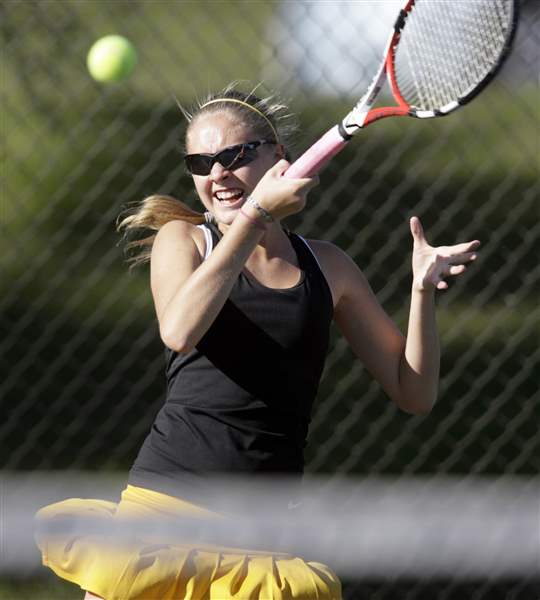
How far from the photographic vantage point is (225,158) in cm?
205

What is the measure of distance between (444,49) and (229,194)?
0.65m

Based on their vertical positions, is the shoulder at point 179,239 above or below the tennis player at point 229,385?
above

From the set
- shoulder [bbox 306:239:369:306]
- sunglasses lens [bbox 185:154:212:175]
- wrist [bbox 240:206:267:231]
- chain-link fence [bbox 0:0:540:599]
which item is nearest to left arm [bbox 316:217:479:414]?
shoulder [bbox 306:239:369:306]

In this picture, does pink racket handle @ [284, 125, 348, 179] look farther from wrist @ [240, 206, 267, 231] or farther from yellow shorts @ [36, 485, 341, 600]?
yellow shorts @ [36, 485, 341, 600]

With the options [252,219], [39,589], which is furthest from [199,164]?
[39,589]

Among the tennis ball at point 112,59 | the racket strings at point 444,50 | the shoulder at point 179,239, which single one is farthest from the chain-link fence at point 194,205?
the shoulder at point 179,239

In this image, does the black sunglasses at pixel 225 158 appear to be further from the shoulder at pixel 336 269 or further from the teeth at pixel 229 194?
the shoulder at pixel 336 269

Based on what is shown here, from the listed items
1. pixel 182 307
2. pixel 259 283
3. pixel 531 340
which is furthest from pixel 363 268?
pixel 182 307

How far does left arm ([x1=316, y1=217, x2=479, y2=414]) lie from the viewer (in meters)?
2.14

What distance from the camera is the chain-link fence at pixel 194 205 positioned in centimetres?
342

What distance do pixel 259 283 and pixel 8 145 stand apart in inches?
70.0

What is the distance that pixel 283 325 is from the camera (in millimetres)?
2035

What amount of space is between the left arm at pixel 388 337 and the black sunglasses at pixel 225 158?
241 mm

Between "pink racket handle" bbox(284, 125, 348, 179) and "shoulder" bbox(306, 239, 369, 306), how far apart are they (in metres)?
0.42
